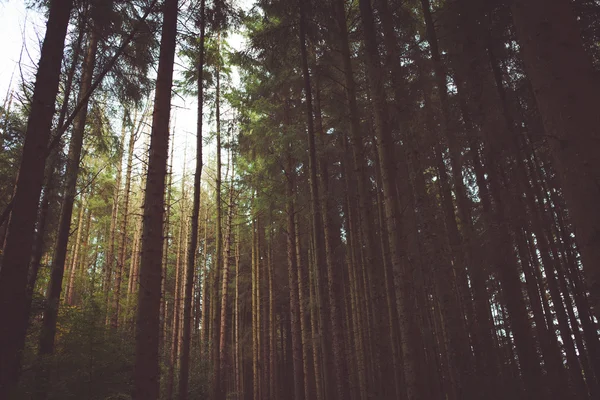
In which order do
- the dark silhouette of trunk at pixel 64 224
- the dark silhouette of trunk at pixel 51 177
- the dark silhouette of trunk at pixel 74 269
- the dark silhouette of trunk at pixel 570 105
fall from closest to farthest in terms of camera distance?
the dark silhouette of trunk at pixel 570 105 → the dark silhouette of trunk at pixel 64 224 → the dark silhouette of trunk at pixel 51 177 → the dark silhouette of trunk at pixel 74 269

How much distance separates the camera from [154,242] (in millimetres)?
4992

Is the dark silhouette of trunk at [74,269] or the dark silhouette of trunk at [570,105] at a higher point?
the dark silhouette of trunk at [74,269]

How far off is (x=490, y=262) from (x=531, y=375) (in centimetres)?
192

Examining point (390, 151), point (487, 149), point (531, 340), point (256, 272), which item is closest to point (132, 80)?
point (390, 151)

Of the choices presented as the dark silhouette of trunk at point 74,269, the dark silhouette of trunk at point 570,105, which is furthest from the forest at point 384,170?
the dark silhouette of trunk at point 74,269

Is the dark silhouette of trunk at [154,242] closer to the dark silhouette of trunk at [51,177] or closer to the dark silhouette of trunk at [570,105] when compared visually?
the dark silhouette of trunk at [51,177]

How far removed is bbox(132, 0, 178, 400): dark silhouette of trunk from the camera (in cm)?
449

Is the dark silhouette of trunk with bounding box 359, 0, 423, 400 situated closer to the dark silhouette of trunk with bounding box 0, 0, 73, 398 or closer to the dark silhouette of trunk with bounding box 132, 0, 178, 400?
the dark silhouette of trunk with bounding box 132, 0, 178, 400

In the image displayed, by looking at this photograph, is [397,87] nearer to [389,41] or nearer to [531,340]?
[389,41]

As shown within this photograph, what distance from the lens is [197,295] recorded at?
94.1 ft

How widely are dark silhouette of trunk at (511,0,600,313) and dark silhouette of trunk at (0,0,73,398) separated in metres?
5.76

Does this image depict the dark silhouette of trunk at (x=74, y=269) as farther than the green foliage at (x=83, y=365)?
Yes

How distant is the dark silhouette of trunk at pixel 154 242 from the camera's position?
14.7 feet

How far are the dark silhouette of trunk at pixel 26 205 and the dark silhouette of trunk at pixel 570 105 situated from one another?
18.9 ft
